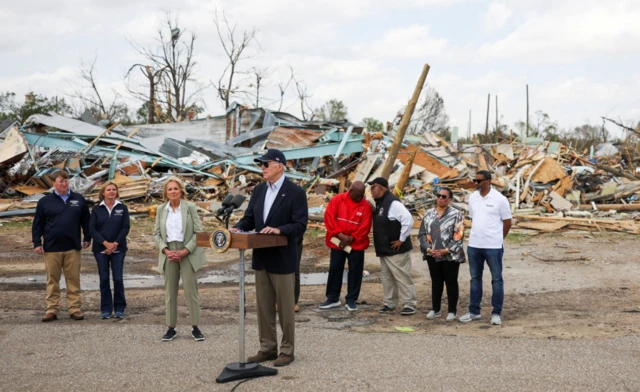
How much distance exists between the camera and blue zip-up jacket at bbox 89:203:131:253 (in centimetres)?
798

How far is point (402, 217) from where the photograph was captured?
8672 mm

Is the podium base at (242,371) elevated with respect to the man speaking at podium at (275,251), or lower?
lower

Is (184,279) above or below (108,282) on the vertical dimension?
above

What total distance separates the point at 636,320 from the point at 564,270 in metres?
4.41

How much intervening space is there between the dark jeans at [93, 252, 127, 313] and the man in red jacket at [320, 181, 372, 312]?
2.72 m

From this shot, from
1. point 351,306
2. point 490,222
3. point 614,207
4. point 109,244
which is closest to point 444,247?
point 490,222

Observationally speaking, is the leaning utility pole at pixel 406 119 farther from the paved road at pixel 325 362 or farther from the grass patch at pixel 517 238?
the paved road at pixel 325 362

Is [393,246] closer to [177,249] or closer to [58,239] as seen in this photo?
[177,249]

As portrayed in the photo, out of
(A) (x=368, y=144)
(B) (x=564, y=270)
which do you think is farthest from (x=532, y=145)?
(B) (x=564, y=270)

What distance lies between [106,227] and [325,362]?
363cm

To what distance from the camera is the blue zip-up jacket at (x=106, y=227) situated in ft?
26.2

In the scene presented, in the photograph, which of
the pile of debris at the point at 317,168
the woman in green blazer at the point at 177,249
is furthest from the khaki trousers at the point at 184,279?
the pile of debris at the point at 317,168

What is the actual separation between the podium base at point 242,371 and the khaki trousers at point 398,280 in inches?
133

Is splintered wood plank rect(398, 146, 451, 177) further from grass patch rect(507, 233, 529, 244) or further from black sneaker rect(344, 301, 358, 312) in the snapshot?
black sneaker rect(344, 301, 358, 312)
